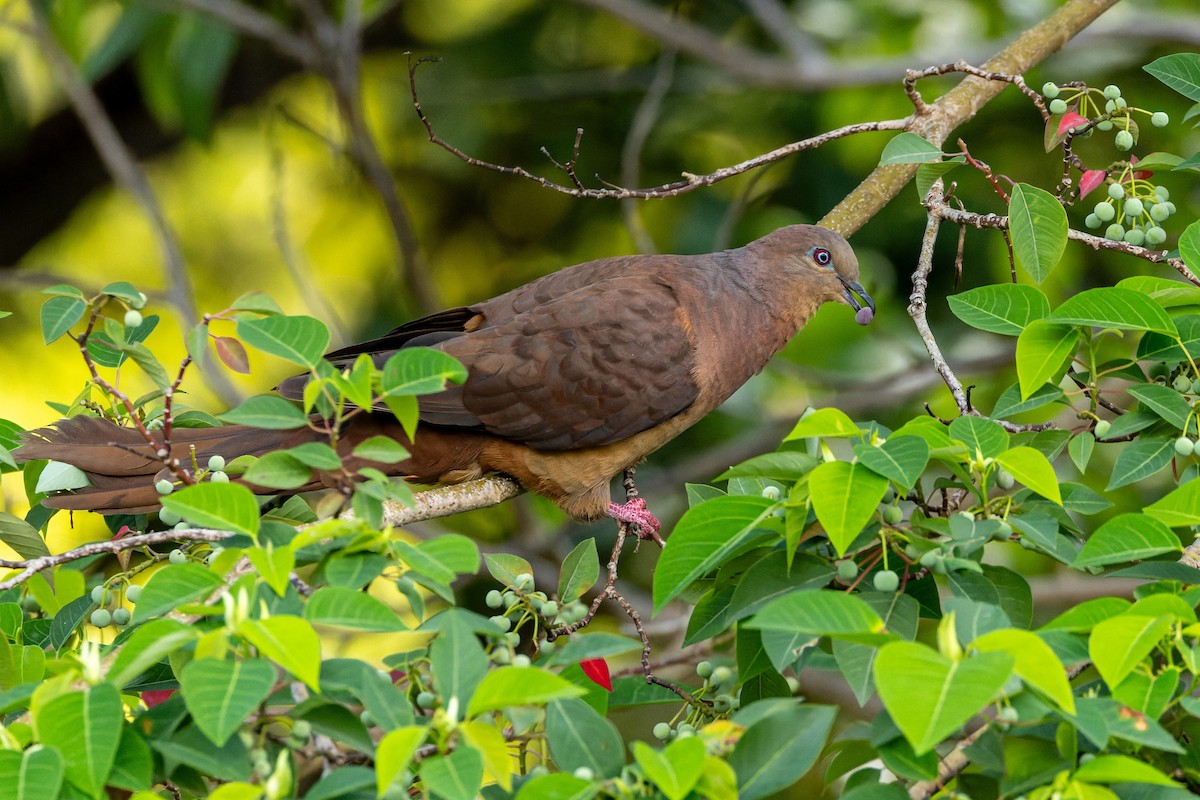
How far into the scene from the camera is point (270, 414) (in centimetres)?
174

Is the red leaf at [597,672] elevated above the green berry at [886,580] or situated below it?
→ below

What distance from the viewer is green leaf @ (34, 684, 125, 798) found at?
1350mm

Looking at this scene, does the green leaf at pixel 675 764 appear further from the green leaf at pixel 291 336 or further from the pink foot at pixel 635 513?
the pink foot at pixel 635 513

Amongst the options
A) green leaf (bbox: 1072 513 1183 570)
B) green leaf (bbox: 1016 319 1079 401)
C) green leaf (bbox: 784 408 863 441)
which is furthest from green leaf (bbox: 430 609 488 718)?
green leaf (bbox: 1016 319 1079 401)

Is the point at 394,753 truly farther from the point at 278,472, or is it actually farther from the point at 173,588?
the point at 278,472

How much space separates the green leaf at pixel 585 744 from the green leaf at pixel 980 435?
68cm

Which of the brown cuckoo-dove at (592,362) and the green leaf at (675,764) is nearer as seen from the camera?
the green leaf at (675,764)

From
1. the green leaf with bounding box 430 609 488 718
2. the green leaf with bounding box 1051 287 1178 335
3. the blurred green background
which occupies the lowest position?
the green leaf with bounding box 430 609 488 718

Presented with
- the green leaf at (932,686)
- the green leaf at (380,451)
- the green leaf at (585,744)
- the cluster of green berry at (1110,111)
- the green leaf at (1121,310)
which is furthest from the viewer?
the cluster of green berry at (1110,111)

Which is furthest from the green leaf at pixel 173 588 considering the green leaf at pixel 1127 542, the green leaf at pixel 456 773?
the green leaf at pixel 1127 542

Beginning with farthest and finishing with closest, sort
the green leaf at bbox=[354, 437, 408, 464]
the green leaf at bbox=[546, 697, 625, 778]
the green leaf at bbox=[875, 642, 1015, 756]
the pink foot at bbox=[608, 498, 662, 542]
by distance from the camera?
the pink foot at bbox=[608, 498, 662, 542], the green leaf at bbox=[354, 437, 408, 464], the green leaf at bbox=[546, 697, 625, 778], the green leaf at bbox=[875, 642, 1015, 756]

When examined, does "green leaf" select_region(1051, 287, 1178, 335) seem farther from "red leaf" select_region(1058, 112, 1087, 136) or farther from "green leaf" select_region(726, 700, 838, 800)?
"green leaf" select_region(726, 700, 838, 800)

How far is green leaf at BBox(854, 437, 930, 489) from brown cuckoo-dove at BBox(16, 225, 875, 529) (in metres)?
1.77

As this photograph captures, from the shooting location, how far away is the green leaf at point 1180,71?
2441 mm
